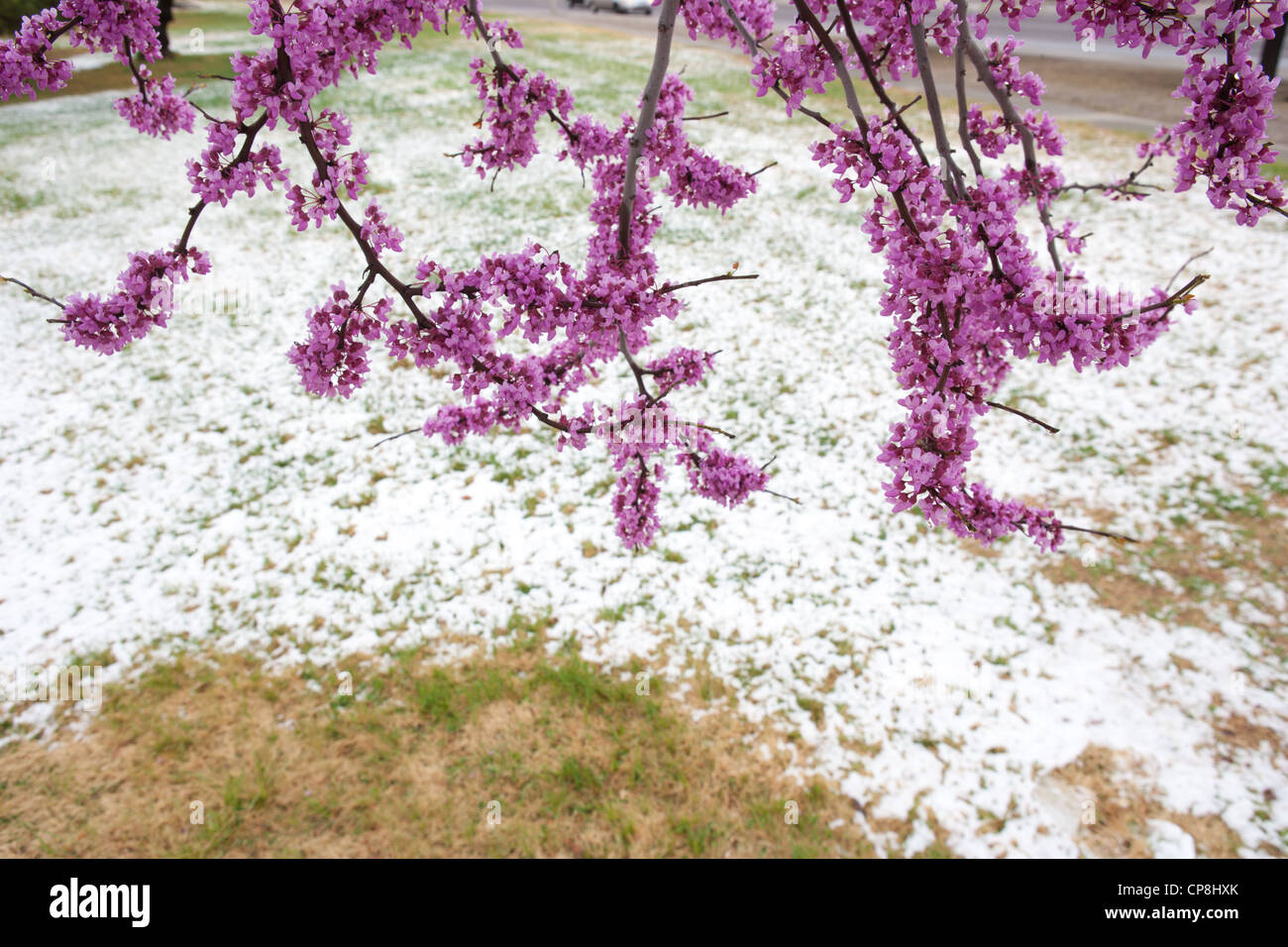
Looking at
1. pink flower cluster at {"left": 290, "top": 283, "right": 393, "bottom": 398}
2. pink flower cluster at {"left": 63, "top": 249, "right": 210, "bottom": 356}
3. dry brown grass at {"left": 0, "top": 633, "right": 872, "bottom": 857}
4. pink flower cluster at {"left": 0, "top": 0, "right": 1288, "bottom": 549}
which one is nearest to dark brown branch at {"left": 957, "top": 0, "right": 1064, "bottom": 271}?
pink flower cluster at {"left": 0, "top": 0, "right": 1288, "bottom": 549}

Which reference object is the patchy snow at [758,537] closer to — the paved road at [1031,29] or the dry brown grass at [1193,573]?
the dry brown grass at [1193,573]

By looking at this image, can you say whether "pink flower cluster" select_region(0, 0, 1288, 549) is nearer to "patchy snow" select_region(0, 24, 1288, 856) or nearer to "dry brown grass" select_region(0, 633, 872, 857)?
"dry brown grass" select_region(0, 633, 872, 857)

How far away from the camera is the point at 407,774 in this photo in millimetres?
3926

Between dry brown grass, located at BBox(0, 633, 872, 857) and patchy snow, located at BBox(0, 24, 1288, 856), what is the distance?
0.33m

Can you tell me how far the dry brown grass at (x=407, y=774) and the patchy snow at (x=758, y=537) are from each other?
328 mm

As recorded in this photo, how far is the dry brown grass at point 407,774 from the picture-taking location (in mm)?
3635

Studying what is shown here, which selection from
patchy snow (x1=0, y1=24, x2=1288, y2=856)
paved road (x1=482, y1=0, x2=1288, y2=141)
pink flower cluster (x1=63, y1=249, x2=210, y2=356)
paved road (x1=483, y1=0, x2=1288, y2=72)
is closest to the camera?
pink flower cluster (x1=63, y1=249, x2=210, y2=356)

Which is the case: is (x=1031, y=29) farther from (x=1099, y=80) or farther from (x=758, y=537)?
(x=758, y=537)

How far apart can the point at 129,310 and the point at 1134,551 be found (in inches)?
244

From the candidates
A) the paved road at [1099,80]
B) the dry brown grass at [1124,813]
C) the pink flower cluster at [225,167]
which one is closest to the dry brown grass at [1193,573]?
the dry brown grass at [1124,813]

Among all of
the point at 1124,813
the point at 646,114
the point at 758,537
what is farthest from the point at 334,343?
the point at 1124,813

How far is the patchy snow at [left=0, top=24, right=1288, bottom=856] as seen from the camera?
4227mm

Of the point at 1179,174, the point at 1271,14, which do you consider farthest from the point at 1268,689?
the point at 1271,14

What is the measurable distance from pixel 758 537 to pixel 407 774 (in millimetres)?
2976
